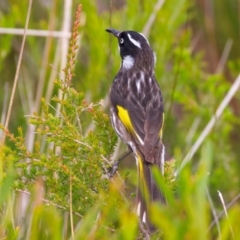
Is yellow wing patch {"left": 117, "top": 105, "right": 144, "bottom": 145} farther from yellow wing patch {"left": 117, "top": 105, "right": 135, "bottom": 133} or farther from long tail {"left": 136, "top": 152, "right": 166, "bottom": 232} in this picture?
long tail {"left": 136, "top": 152, "right": 166, "bottom": 232}

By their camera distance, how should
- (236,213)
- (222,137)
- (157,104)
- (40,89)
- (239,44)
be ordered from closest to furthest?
(236,213), (157,104), (40,89), (222,137), (239,44)

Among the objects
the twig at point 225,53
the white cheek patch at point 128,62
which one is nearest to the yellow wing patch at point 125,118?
the white cheek patch at point 128,62

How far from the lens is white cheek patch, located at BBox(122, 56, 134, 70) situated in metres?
4.89

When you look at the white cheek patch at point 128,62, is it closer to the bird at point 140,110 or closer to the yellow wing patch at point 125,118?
the bird at point 140,110

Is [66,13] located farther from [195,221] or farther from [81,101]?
[195,221]

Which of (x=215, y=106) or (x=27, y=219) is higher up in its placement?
(x=215, y=106)

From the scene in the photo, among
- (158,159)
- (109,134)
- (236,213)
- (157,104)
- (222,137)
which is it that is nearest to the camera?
(236,213)

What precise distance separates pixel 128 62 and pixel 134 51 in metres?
0.09

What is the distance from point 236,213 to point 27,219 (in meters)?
2.48

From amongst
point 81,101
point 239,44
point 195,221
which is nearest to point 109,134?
point 81,101

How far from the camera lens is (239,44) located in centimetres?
637

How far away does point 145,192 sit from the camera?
287 centimetres

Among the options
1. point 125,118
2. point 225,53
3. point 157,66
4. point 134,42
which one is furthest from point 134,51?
point 225,53

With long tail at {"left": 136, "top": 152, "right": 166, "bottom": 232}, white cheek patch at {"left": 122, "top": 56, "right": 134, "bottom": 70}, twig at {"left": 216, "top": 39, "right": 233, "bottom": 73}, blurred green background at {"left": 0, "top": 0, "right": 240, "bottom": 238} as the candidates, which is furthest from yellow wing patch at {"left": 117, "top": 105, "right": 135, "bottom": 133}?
twig at {"left": 216, "top": 39, "right": 233, "bottom": 73}
